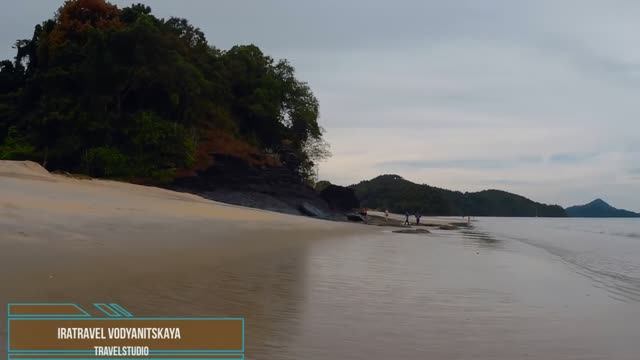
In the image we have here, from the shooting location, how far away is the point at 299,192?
1841 inches

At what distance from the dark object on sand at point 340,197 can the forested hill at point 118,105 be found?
8.71m

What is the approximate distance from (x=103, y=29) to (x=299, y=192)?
20082 millimetres

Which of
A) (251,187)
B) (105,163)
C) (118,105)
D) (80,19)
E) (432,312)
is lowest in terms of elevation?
(432,312)

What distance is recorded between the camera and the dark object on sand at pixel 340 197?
181 feet

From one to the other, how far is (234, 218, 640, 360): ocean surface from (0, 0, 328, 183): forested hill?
2641 centimetres

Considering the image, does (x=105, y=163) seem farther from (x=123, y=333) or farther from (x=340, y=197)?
(x=123, y=333)

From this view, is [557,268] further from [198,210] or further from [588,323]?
[198,210]

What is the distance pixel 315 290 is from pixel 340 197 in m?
47.7

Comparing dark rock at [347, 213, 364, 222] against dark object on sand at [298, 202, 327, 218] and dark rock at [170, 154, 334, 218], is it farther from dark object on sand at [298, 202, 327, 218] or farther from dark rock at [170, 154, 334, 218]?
dark object on sand at [298, 202, 327, 218]

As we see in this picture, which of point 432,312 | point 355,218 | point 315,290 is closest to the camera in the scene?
point 432,312

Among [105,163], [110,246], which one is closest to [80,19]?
[105,163]

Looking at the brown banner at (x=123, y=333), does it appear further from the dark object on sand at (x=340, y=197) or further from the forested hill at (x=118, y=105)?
the dark object on sand at (x=340, y=197)

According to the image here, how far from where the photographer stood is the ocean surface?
18.2 ft

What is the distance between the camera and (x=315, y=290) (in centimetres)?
884
